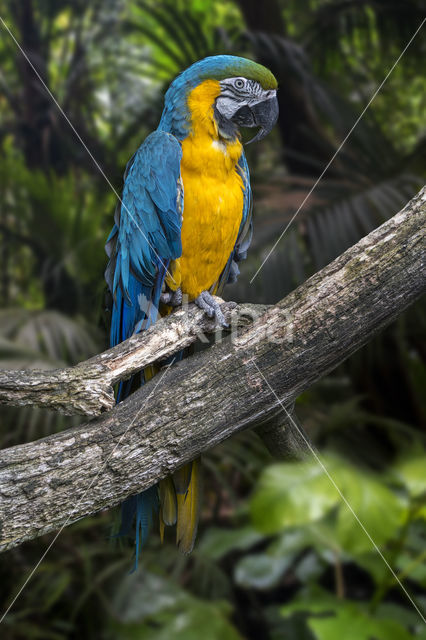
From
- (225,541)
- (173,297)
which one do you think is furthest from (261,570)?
(173,297)

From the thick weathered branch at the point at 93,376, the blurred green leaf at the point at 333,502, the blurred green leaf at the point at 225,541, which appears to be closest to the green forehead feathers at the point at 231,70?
the thick weathered branch at the point at 93,376

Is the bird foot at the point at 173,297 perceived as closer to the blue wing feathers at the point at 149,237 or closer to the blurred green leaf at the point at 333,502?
the blue wing feathers at the point at 149,237

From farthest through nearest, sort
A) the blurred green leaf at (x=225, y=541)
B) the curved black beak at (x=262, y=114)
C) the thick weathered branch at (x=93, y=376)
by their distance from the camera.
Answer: the blurred green leaf at (x=225, y=541)
the curved black beak at (x=262, y=114)
the thick weathered branch at (x=93, y=376)

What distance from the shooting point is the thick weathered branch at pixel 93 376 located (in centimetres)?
59

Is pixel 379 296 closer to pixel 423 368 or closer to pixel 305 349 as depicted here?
pixel 305 349

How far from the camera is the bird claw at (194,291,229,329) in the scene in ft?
2.31

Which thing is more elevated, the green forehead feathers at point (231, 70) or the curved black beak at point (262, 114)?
the green forehead feathers at point (231, 70)

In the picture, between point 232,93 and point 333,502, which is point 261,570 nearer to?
point 333,502

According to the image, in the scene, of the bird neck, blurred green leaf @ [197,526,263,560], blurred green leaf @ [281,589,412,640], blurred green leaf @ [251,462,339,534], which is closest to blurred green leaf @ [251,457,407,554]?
blurred green leaf @ [251,462,339,534]

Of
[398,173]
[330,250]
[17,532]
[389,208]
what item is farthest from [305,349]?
[398,173]

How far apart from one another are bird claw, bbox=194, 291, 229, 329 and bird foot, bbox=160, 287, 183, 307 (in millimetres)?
50

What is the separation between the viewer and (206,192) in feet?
2.46

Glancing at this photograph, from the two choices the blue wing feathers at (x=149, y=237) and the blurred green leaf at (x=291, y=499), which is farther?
the blurred green leaf at (x=291, y=499)

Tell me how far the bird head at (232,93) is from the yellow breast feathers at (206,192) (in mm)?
11
